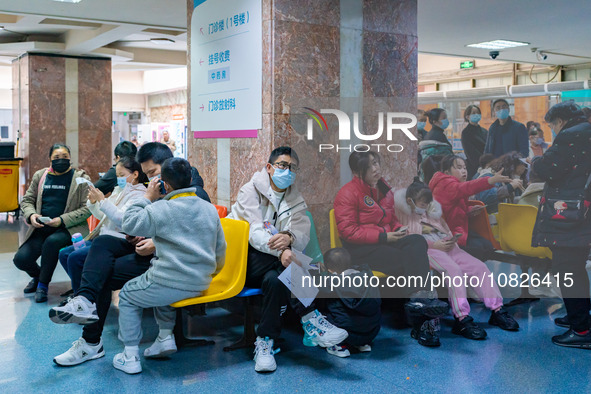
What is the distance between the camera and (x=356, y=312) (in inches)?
137

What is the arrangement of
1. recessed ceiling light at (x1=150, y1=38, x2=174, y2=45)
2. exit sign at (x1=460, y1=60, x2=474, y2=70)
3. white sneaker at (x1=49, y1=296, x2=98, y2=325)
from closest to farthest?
white sneaker at (x1=49, y1=296, x2=98, y2=325), recessed ceiling light at (x1=150, y1=38, x2=174, y2=45), exit sign at (x1=460, y1=60, x2=474, y2=70)

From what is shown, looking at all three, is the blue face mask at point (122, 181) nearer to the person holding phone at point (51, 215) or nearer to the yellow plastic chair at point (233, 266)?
the person holding phone at point (51, 215)

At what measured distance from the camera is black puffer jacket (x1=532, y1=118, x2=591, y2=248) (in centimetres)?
376

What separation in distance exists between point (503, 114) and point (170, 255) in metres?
2.72

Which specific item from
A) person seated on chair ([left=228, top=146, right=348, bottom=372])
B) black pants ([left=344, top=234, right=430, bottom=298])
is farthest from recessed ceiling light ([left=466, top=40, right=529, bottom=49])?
person seated on chair ([left=228, top=146, right=348, bottom=372])

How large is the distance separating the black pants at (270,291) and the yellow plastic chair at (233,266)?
111 millimetres

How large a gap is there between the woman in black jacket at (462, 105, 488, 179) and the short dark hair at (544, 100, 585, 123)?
1.92 feet

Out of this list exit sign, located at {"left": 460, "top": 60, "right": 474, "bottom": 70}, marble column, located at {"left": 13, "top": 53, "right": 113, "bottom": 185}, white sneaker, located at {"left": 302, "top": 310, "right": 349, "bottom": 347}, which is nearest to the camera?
white sneaker, located at {"left": 302, "top": 310, "right": 349, "bottom": 347}

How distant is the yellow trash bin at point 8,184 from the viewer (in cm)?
912

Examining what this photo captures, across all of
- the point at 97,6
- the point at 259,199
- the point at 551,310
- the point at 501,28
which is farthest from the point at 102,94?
the point at 551,310

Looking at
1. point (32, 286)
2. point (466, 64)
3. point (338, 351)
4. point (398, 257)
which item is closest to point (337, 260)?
point (398, 257)

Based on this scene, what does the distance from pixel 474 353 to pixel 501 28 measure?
5.82 m

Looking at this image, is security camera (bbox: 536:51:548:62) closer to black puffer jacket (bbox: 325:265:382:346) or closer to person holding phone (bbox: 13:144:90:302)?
black puffer jacket (bbox: 325:265:382:346)

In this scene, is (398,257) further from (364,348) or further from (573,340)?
(573,340)
